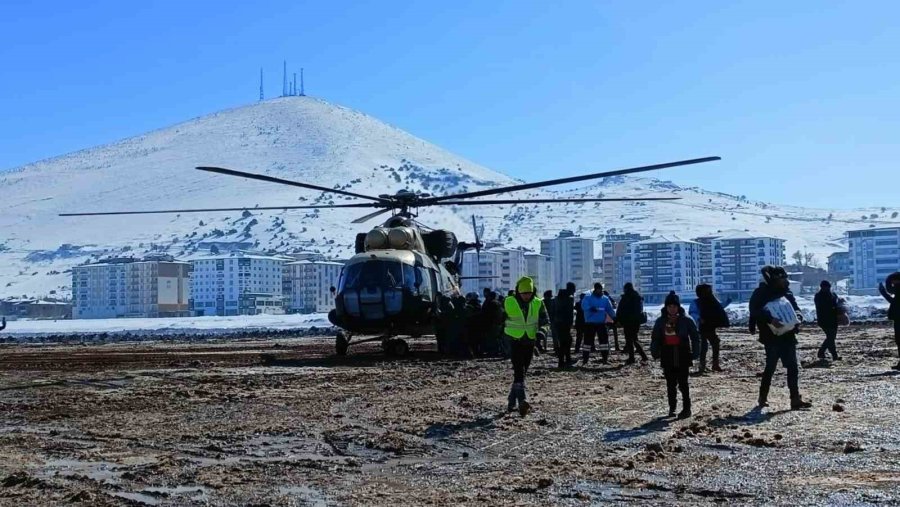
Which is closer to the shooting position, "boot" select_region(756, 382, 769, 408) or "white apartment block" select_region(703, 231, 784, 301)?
"boot" select_region(756, 382, 769, 408)

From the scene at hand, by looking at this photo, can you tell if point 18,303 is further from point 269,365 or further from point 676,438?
point 676,438

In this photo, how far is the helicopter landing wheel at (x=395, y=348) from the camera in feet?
73.0

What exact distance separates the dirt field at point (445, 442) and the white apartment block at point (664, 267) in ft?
451

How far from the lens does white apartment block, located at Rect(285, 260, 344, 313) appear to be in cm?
15525

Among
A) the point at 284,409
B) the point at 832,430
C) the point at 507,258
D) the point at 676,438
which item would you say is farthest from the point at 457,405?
the point at 507,258

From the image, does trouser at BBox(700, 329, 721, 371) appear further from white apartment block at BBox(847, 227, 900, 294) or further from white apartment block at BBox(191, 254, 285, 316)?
white apartment block at BBox(847, 227, 900, 294)

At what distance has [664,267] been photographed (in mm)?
152500

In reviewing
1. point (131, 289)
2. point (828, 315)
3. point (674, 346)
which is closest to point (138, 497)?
point (674, 346)

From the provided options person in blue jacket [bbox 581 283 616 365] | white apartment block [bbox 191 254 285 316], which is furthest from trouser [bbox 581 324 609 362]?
white apartment block [bbox 191 254 285 316]

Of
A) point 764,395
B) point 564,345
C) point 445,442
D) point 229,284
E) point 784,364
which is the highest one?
point 229,284

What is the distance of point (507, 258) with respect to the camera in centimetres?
15150

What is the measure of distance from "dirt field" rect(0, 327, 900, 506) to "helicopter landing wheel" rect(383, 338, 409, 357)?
6411mm

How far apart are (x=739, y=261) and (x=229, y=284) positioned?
72.1 m

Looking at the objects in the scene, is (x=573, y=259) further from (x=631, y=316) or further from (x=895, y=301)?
(x=895, y=301)
